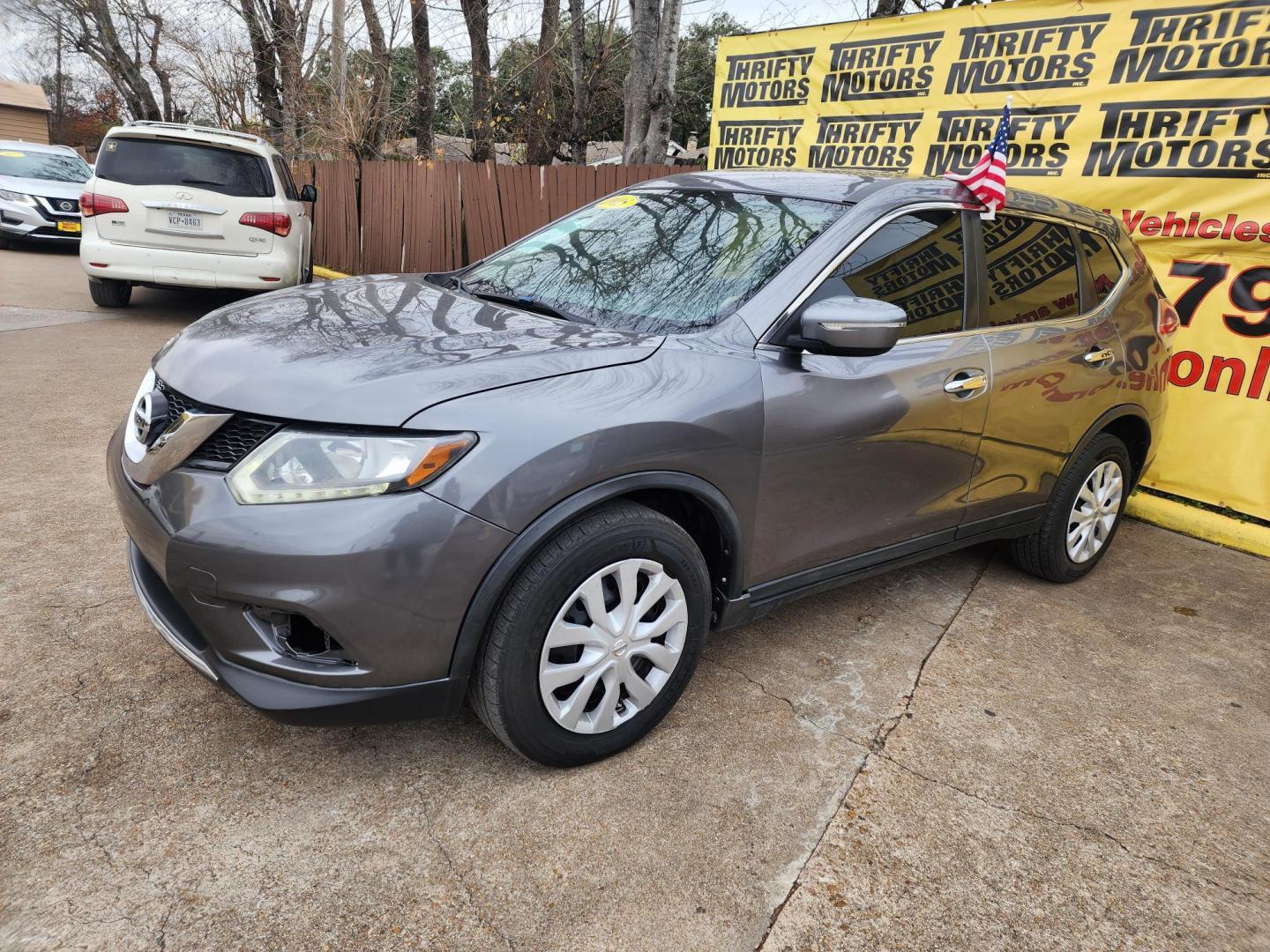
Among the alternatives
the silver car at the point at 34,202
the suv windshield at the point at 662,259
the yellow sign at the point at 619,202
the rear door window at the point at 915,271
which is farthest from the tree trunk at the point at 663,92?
the silver car at the point at 34,202

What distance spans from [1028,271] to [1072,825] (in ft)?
6.79

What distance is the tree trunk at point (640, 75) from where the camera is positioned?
9.10 m

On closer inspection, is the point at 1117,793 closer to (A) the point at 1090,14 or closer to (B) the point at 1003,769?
(B) the point at 1003,769

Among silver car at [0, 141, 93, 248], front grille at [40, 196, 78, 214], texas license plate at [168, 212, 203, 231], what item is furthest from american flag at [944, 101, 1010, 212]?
front grille at [40, 196, 78, 214]

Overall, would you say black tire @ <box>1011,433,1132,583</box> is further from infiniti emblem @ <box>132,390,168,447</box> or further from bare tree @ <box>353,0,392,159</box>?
bare tree @ <box>353,0,392,159</box>

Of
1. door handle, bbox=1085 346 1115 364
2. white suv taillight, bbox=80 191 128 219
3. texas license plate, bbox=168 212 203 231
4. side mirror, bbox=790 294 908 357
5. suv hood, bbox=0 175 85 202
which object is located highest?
side mirror, bbox=790 294 908 357

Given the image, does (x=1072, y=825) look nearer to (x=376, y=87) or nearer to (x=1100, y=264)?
(x=1100, y=264)

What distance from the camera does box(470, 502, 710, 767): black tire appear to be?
222 centimetres

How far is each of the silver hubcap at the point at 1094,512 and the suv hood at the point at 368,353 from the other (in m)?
2.43

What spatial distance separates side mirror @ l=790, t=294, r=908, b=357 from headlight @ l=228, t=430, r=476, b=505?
109 cm

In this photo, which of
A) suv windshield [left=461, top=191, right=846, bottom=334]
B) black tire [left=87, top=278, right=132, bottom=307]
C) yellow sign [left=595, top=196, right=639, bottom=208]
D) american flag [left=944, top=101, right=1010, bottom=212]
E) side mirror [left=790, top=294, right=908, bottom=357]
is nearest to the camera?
side mirror [left=790, top=294, right=908, bottom=357]

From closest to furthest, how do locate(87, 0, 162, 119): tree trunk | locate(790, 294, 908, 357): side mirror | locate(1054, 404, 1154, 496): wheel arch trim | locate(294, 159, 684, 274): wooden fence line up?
locate(790, 294, 908, 357): side mirror → locate(1054, 404, 1154, 496): wheel arch trim → locate(294, 159, 684, 274): wooden fence → locate(87, 0, 162, 119): tree trunk

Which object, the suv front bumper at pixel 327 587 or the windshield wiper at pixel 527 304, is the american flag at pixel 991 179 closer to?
the windshield wiper at pixel 527 304

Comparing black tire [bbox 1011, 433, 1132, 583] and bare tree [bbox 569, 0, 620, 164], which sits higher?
bare tree [bbox 569, 0, 620, 164]
